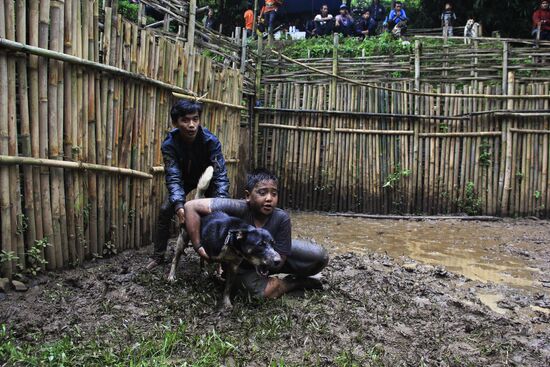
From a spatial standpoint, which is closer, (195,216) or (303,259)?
(195,216)

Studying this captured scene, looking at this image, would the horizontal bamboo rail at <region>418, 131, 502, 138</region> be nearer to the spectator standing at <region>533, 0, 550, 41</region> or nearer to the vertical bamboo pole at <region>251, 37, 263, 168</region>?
the vertical bamboo pole at <region>251, 37, 263, 168</region>

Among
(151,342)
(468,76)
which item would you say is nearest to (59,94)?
(151,342)

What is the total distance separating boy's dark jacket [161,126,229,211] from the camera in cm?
388

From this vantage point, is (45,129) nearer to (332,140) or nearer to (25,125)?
(25,125)

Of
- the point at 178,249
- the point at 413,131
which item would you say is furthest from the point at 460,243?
the point at 178,249

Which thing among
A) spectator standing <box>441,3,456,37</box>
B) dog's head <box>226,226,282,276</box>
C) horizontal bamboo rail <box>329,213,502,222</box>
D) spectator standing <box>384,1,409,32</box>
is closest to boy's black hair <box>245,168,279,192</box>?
dog's head <box>226,226,282,276</box>

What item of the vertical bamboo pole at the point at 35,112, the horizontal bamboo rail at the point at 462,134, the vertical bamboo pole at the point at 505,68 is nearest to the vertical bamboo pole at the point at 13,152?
the vertical bamboo pole at the point at 35,112

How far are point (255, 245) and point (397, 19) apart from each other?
478 inches

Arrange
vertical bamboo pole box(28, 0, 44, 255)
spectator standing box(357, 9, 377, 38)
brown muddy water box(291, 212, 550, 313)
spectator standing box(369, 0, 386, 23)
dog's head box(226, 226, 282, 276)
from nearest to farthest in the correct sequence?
dog's head box(226, 226, 282, 276) < vertical bamboo pole box(28, 0, 44, 255) < brown muddy water box(291, 212, 550, 313) < spectator standing box(357, 9, 377, 38) < spectator standing box(369, 0, 386, 23)

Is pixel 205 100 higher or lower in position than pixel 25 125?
higher

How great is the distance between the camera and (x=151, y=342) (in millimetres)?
2510

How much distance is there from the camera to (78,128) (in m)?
3.84

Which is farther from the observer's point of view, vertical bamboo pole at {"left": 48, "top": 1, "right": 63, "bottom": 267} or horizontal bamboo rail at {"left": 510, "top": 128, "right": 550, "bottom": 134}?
horizontal bamboo rail at {"left": 510, "top": 128, "right": 550, "bottom": 134}

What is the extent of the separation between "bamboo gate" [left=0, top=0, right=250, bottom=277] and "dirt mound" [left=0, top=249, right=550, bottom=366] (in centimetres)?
41
